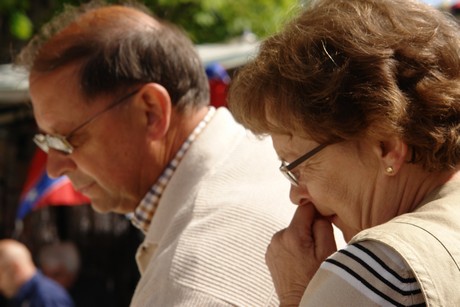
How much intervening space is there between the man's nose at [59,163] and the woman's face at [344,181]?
135 centimetres

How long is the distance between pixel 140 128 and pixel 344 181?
131cm

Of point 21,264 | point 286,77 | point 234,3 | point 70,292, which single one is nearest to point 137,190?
point 286,77

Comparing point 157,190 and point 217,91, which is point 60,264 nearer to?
point 217,91

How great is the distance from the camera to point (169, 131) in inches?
130

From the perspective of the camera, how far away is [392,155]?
6.80ft

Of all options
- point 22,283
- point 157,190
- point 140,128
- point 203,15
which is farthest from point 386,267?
point 203,15

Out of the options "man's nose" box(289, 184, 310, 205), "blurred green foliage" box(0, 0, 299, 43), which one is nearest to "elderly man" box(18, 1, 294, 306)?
"man's nose" box(289, 184, 310, 205)

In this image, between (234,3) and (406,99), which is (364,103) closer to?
(406,99)

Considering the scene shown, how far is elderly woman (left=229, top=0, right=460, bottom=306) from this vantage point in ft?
6.31

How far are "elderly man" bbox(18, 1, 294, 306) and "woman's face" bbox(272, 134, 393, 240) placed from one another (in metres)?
0.69

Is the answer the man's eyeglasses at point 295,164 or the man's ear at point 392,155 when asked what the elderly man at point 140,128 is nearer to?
the man's eyeglasses at point 295,164

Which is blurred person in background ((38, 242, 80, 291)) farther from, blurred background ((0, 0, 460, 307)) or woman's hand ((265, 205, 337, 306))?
woman's hand ((265, 205, 337, 306))

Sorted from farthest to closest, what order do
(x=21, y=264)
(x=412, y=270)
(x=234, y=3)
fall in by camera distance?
(x=234, y=3)
(x=21, y=264)
(x=412, y=270)

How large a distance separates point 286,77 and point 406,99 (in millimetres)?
288
